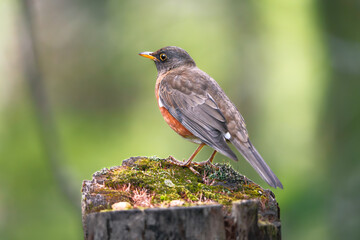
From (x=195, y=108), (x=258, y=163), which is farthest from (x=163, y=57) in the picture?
(x=258, y=163)

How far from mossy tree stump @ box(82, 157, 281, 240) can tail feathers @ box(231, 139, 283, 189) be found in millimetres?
254

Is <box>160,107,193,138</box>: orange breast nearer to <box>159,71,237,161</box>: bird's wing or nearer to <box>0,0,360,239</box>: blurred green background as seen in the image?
<box>159,71,237,161</box>: bird's wing

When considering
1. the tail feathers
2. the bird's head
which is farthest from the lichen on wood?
the bird's head

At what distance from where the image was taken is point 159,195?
3822 millimetres

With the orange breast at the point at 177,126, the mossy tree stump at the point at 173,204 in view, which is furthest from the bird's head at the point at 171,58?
the mossy tree stump at the point at 173,204

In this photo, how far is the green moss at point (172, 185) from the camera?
378 cm

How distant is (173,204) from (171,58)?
4.23m

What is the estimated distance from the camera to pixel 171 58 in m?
7.20

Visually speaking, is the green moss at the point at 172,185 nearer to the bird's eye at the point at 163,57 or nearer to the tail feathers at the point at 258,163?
the tail feathers at the point at 258,163

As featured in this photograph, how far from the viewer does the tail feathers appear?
4.48 m

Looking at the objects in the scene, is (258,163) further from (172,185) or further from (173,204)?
(173,204)

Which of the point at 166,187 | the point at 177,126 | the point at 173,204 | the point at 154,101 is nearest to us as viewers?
the point at 173,204

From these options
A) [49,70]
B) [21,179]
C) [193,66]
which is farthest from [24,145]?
[193,66]

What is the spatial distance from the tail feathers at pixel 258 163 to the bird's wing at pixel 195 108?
0.74 feet
